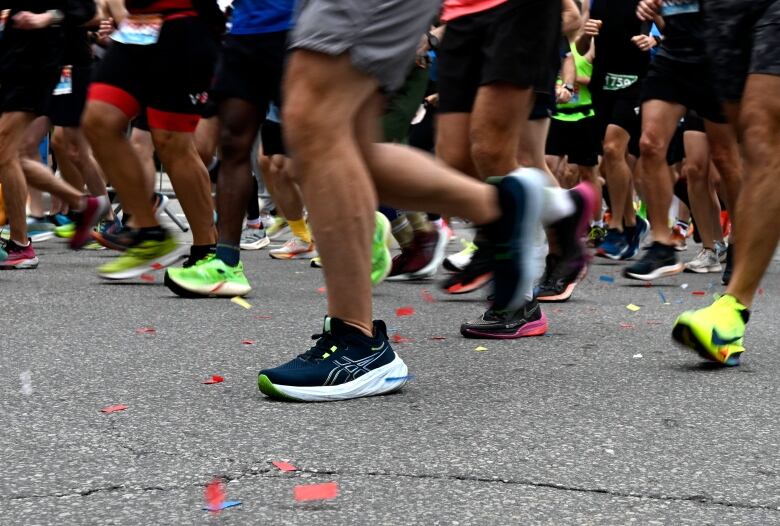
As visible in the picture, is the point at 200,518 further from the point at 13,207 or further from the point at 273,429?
the point at 13,207

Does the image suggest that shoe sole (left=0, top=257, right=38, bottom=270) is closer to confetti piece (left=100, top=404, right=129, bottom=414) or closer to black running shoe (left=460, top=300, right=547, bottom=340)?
black running shoe (left=460, top=300, right=547, bottom=340)

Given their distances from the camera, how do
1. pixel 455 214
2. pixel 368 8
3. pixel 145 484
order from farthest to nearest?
1. pixel 455 214
2. pixel 368 8
3. pixel 145 484

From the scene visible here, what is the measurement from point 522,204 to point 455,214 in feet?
0.62

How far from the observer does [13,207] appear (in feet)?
23.5

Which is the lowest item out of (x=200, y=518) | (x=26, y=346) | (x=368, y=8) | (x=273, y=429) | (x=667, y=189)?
(x=667, y=189)

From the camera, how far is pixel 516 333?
4.38 meters

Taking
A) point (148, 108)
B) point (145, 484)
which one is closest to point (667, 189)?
point (148, 108)

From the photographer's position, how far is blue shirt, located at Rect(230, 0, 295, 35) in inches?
217

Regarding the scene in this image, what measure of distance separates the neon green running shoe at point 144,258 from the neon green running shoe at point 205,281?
46 cm

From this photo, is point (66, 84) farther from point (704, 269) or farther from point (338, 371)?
point (338, 371)

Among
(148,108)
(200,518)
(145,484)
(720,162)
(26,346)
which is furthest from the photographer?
(720,162)

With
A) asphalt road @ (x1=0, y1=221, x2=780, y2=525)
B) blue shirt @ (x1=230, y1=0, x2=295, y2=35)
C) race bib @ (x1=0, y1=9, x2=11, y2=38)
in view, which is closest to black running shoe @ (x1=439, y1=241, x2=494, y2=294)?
asphalt road @ (x1=0, y1=221, x2=780, y2=525)

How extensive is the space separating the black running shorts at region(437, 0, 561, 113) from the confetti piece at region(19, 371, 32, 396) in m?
1.87

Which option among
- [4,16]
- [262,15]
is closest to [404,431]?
[262,15]
